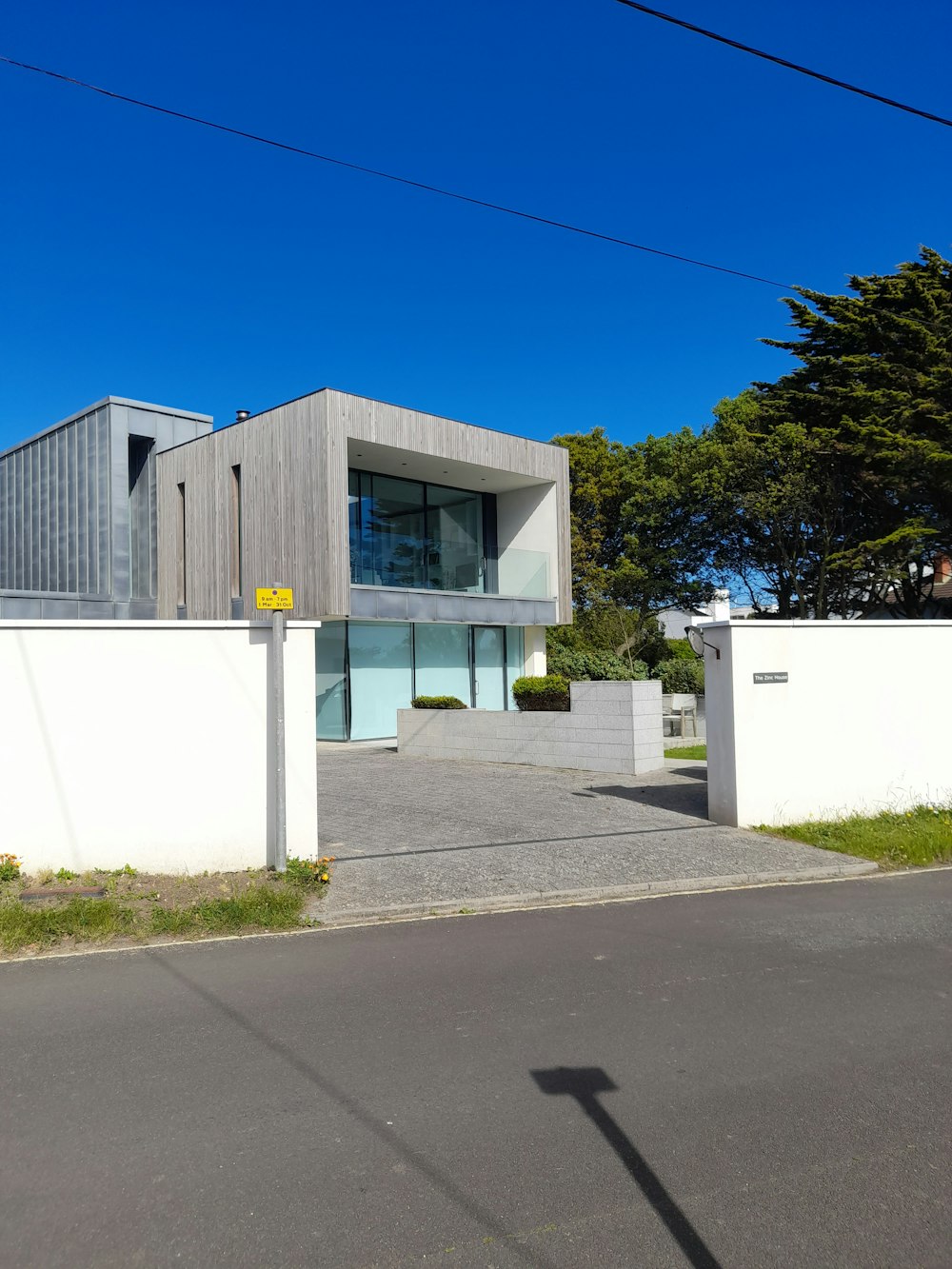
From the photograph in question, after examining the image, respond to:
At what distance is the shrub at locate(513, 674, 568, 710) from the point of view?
57.5 feet

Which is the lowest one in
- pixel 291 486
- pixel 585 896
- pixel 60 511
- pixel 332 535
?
pixel 585 896

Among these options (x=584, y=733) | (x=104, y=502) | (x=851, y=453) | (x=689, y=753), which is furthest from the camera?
(x=851, y=453)

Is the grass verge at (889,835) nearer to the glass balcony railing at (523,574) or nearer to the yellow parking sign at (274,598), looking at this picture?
the yellow parking sign at (274,598)

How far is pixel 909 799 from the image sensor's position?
11570mm

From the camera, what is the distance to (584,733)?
16.9 metres

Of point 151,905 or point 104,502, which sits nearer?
point 151,905

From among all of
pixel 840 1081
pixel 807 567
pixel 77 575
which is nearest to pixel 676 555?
pixel 807 567

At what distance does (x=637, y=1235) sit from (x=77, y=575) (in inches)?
1074

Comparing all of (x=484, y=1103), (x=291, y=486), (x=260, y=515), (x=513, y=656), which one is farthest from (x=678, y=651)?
(x=484, y=1103)

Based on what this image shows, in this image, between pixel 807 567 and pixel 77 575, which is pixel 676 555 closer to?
pixel 807 567

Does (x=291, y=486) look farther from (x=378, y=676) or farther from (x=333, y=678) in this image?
(x=378, y=676)

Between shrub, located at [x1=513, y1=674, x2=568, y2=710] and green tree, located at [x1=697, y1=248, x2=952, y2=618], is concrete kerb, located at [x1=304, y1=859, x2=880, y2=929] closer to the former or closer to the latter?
shrub, located at [x1=513, y1=674, x2=568, y2=710]

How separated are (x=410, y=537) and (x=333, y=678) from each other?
4.18 meters

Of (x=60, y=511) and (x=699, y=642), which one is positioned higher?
(x=60, y=511)
